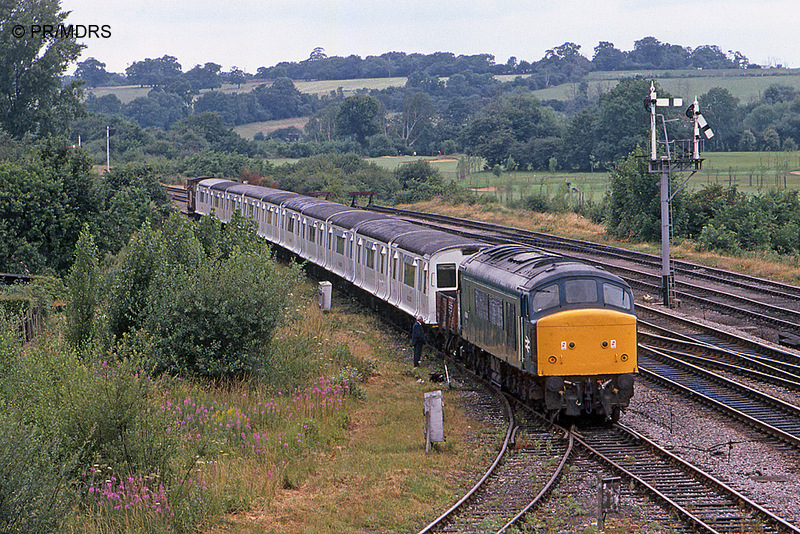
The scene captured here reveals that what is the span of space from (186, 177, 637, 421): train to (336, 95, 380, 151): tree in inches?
3662

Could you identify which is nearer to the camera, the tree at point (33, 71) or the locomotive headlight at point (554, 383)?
the locomotive headlight at point (554, 383)

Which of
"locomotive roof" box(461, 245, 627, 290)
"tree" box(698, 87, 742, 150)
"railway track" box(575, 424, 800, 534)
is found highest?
"tree" box(698, 87, 742, 150)

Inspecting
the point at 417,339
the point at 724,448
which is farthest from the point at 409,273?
the point at 724,448

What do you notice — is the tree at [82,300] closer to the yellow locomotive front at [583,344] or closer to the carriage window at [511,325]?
the carriage window at [511,325]

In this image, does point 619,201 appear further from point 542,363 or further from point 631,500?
point 631,500

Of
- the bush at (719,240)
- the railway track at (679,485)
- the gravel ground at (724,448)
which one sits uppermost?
the bush at (719,240)

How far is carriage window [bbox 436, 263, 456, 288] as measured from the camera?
21.7 m

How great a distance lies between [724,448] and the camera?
46.7 ft

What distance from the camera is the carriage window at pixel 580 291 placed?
Result: 49.5 ft

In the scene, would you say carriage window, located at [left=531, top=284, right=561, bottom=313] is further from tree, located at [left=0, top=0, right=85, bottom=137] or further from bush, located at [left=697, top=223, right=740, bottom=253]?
tree, located at [left=0, top=0, right=85, bottom=137]

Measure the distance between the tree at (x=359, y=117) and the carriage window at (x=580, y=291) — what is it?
105521 millimetres

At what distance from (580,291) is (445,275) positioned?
6.88 m

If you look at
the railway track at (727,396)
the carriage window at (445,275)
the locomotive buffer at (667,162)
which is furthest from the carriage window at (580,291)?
the locomotive buffer at (667,162)

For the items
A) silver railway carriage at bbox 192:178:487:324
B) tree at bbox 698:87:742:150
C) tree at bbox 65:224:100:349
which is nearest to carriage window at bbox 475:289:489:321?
silver railway carriage at bbox 192:178:487:324
